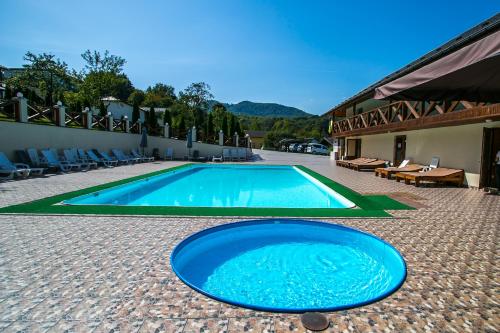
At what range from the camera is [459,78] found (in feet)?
13.1

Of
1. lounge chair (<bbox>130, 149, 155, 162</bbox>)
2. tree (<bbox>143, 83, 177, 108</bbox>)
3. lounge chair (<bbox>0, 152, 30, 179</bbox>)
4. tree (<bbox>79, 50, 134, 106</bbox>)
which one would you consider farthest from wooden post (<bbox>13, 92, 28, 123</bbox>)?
tree (<bbox>143, 83, 177, 108</bbox>)

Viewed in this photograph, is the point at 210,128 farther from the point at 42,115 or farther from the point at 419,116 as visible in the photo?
the point at 419,116

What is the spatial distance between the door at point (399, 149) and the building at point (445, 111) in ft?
0.17

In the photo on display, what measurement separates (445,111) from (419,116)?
4.85ft

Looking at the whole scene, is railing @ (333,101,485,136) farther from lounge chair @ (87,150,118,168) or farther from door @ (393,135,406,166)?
lounge chair @ (87,150,118,168)

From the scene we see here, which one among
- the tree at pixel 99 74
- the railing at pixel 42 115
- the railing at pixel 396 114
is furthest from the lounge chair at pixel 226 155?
the tree at pixel 99 74

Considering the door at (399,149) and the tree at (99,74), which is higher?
the tree at (99,74)

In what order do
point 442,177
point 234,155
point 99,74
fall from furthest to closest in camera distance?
point 99,74 < point 234,155 < point 442,177

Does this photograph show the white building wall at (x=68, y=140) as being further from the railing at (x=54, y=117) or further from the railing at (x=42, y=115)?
the railing at (x=42, y=115)

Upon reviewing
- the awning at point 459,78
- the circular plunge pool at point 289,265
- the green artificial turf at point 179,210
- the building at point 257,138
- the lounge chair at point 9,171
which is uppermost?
the building at point 257,138

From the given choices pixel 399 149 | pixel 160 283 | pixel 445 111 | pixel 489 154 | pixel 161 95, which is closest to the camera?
pixel 160 283

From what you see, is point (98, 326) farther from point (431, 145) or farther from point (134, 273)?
point (431, 145)

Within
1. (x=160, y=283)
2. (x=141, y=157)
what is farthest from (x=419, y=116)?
(x=141, y=157)

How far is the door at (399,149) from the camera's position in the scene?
49.2ft
